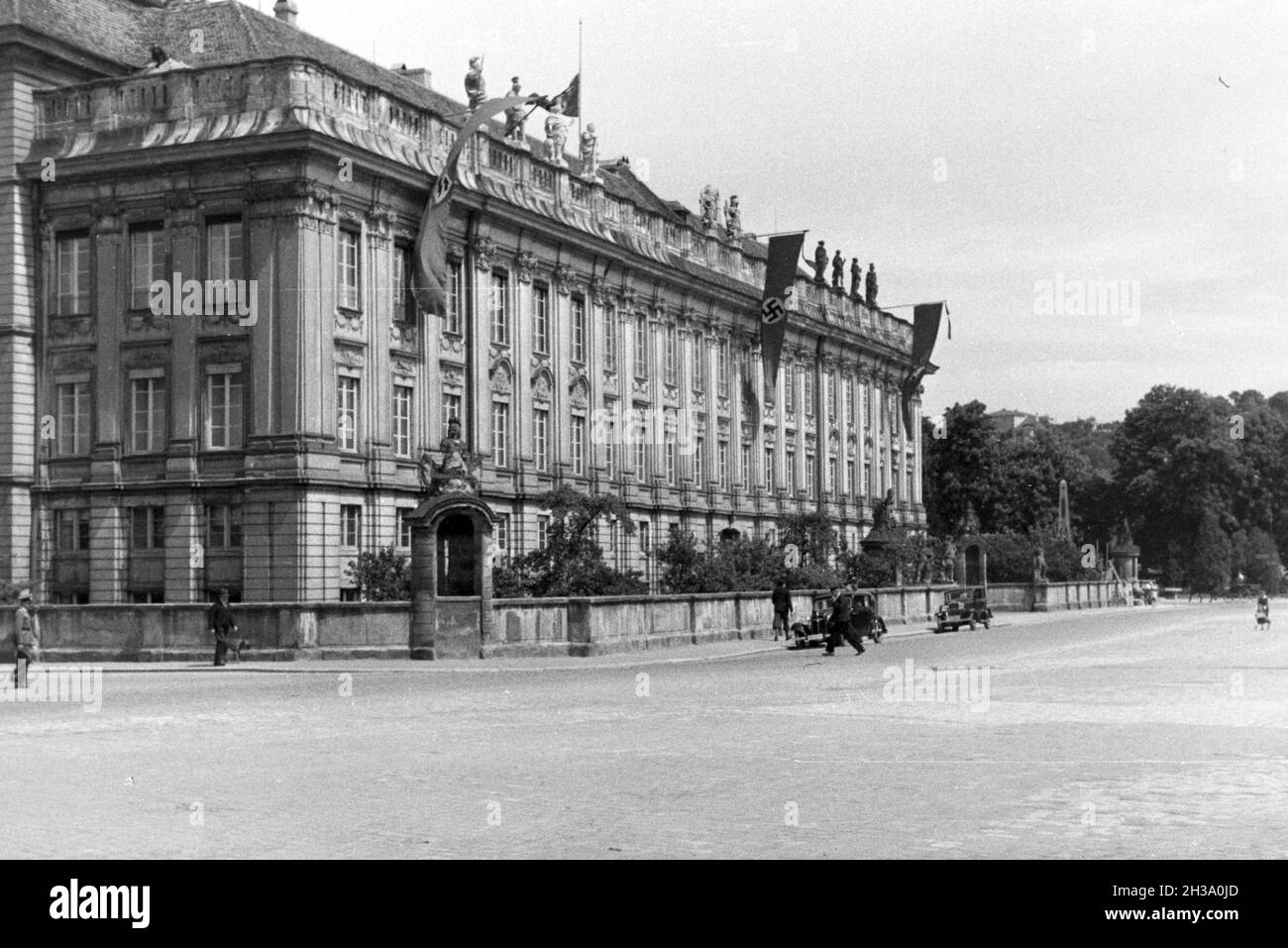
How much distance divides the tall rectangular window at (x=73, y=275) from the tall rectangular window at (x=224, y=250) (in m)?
4.26

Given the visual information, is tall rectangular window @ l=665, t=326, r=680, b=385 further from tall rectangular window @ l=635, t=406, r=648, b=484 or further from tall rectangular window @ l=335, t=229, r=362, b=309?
tall rectangular window @ l=335, t=229, r=362, b=309

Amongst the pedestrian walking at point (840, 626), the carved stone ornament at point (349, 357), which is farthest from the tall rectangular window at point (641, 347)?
the pedestrian walking at point (840, 626)

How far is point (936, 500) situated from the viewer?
117 metres

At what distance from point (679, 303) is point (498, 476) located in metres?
18.1

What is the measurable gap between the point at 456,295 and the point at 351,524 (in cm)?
983

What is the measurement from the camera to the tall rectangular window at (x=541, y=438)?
57281mm

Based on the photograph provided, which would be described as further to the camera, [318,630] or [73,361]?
[73,361]

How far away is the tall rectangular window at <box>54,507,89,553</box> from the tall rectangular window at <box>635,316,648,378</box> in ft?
80.7

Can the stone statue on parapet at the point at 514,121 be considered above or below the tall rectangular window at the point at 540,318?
above

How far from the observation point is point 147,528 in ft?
153

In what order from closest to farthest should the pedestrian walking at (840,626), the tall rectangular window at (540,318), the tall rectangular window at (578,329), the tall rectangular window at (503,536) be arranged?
1. the pedestrian walking at (840,626)
2. the tall rectangular window at (503,536)
3. the tall rectangular window at (540,318)
4. the tall rectangular window at (578,329)

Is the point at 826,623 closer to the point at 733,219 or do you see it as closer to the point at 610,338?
the point at 610,338

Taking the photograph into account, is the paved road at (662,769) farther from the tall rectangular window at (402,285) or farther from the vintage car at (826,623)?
the tall rectangular window at (402,285)

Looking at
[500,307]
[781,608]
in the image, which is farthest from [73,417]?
[781,608]
